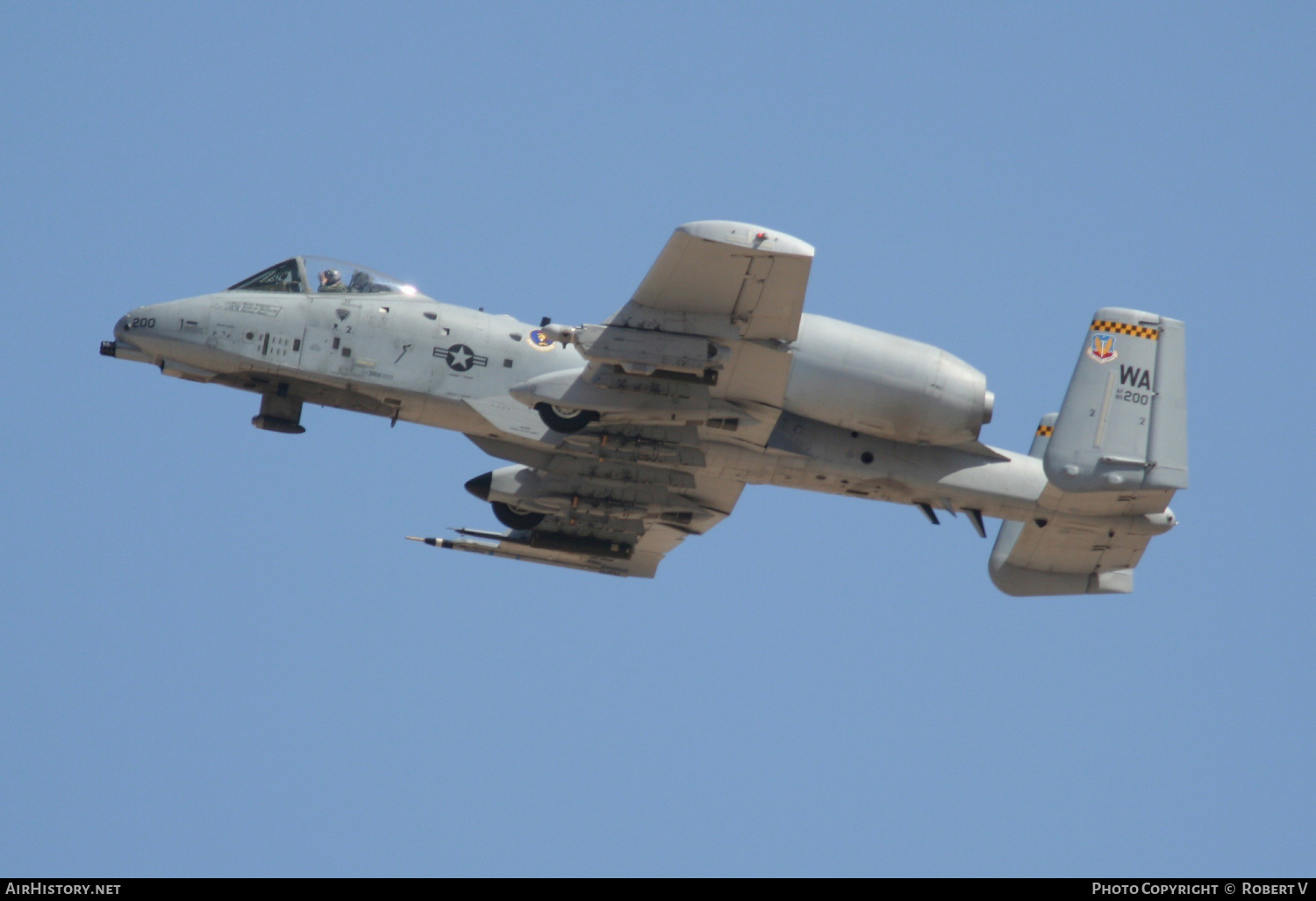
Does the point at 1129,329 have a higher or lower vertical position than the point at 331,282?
higher

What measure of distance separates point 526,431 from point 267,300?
3882 mm

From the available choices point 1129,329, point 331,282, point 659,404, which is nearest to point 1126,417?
point 1129,329

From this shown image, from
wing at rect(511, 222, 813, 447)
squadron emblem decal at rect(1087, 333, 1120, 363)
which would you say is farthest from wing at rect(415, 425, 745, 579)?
squadron emblem decal at rect(1087, 333, 1120, 363)

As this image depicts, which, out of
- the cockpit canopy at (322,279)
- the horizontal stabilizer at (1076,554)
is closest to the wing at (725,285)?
the cockpit canopy at (322,279)

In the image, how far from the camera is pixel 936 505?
65.2 ft

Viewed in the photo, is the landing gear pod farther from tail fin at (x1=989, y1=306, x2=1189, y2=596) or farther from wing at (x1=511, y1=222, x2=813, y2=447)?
tail fin at (x1=989, y1=306, x2=1189, y2=596)

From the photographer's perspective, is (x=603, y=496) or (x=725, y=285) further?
(x=603, y=496)

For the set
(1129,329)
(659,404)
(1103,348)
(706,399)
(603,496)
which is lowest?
(603,496)

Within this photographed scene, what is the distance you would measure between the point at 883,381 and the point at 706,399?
223 centimetres

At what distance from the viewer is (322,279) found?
19406 millimetres

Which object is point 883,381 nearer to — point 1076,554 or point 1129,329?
point 1129,329

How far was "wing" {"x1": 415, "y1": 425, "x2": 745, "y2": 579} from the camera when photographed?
1912cm
